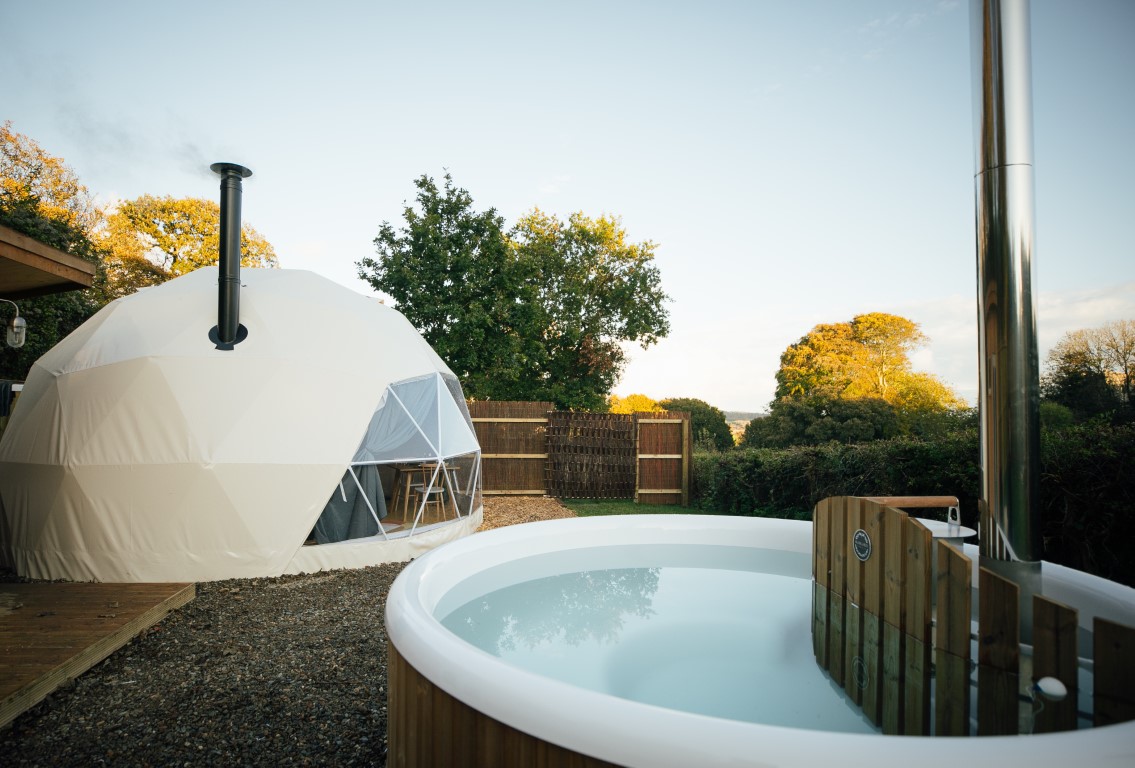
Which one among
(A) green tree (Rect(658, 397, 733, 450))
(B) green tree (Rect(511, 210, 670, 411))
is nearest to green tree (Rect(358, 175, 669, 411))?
(B) green tree (Rect(511, 210, 670, 411))

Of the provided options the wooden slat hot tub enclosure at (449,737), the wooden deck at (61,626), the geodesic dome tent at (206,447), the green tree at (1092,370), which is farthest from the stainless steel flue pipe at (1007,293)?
the green tree at (1092,370)

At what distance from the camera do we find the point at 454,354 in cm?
1620

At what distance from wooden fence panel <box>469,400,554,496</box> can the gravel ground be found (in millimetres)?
7517

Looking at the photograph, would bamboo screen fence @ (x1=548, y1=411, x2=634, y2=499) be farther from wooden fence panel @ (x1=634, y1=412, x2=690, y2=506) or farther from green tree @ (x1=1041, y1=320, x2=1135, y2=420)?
green tree @ (x1=1041, y1=320, x2=1135, y2=420)

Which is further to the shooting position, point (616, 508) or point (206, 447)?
point (616, 508)

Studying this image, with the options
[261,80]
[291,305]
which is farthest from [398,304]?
[291,305]

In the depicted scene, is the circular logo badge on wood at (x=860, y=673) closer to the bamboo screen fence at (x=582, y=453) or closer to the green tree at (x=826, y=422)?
the bamboo screen fence at (x=582, y=453)

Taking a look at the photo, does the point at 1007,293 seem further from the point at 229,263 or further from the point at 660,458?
the point at 660,458

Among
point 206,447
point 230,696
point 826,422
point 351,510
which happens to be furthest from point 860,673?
point 826,422

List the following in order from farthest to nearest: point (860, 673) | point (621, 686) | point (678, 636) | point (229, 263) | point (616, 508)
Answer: point (616, 508) < point (229, 263) < point (678, 636) < point (621, 686) < point (860, 673)

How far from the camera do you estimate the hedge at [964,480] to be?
16.1ft

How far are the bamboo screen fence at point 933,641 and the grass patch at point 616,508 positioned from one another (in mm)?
7519

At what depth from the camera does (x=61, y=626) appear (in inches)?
180

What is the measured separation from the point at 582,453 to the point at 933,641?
10.5 meters
